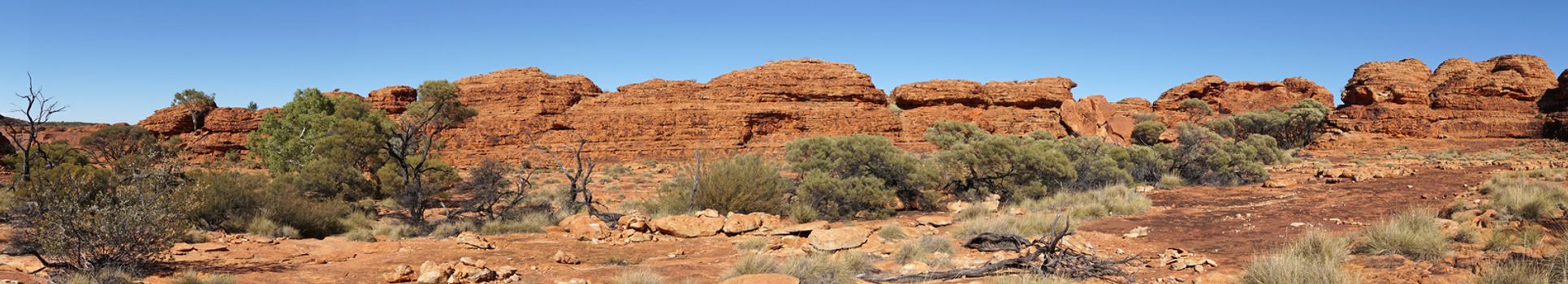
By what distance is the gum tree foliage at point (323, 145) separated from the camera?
50.3 feet

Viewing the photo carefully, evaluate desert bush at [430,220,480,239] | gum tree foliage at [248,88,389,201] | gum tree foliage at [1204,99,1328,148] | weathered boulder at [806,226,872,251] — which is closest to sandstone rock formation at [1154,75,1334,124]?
gum tree foliage at [1204,99,1328,148]

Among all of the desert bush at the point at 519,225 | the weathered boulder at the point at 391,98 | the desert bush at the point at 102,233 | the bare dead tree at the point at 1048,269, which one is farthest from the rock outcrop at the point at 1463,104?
the weathered boulder at the point at 391,98

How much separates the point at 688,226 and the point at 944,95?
38584 mm

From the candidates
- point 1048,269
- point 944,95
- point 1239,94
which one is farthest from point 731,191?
point 1239,94

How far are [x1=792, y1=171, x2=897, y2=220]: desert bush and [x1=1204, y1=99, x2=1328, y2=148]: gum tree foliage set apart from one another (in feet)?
134

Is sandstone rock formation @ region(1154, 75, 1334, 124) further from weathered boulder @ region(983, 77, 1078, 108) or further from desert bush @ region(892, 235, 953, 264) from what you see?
desert bush @ region(892, 235, 953, 264)

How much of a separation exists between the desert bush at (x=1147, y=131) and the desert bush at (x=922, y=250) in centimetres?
3695

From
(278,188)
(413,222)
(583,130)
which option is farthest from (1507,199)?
(583,130)

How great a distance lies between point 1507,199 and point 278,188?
1700cm

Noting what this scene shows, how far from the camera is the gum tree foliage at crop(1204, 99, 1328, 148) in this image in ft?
150

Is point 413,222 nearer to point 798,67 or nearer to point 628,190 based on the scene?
point 628,190

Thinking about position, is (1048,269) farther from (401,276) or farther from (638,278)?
(401,276)

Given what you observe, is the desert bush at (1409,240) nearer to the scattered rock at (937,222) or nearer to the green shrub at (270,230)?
the scattered rock at (937,222)

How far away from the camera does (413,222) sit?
Result: 37.5 feet
